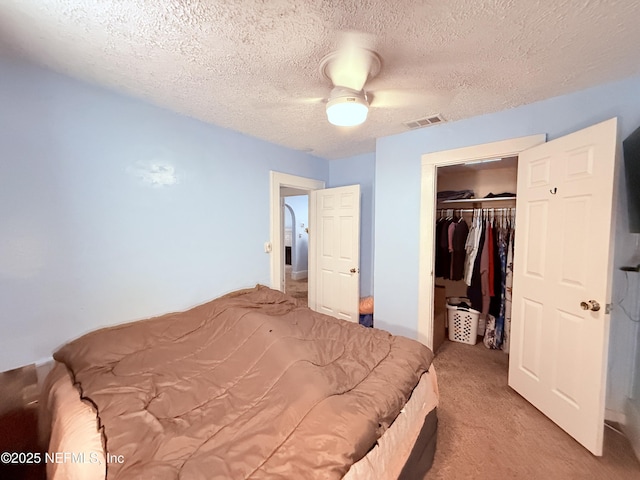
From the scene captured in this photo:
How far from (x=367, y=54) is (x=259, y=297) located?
78.2 inches

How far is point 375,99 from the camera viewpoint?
6.04ft

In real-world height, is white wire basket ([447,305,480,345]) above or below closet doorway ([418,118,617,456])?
below

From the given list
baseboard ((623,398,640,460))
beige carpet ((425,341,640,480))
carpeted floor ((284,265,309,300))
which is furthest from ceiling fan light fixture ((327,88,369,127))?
carpeted floor ((284,265,309,300))

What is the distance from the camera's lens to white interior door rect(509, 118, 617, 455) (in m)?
1.48

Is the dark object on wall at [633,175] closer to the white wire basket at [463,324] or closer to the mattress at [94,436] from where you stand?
the mattress at [94,436]

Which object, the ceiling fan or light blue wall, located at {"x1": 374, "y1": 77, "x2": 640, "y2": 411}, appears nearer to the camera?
the ceiling fan

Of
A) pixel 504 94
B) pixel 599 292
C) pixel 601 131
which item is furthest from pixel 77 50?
pixel 599 292

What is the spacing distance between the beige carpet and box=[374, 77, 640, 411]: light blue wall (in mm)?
447

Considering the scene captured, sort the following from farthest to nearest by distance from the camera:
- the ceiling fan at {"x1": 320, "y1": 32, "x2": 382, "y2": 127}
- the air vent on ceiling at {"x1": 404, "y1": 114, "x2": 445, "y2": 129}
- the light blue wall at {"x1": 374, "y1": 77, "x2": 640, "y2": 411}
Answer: the air vent on ceiling at {"x1": 404, "y1": 114, "x2": 445, "y2": 129}
the light blue wall at {"x1": 374, "y1": 77, "x2": 640, "y2": 411}
the ceiling fan at {"x1": 320, "y1": 32, "x2": 382, "y2": 127}

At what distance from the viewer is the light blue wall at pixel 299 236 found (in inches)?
274

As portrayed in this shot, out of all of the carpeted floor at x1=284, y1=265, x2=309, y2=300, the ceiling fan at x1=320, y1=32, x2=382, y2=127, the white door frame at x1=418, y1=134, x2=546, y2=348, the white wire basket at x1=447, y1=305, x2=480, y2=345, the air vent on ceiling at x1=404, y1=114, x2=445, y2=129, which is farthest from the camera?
the carpeted floor at x1=284, y1=265, x2=309, y2=300

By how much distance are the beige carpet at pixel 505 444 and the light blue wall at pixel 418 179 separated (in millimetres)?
447

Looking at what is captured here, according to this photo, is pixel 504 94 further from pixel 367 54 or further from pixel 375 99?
pixel 367 54

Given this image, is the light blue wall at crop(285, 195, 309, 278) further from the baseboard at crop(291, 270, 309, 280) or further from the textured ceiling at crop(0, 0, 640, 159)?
the textured ceiling at crop(0, 0, 640, 159)
